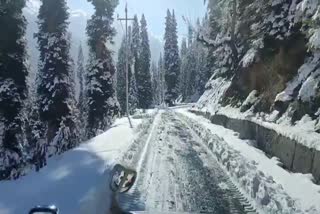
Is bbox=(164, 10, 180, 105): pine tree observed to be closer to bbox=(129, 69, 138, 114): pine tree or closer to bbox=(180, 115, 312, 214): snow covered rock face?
bbox=(129, 69, 138, 114): pine tree

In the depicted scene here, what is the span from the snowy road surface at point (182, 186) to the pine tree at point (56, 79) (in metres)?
12.2

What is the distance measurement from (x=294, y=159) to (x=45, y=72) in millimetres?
21014

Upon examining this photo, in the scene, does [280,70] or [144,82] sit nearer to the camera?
[280,70]

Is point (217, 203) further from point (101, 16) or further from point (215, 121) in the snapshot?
point (101, 16)

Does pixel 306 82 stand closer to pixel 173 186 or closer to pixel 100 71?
pixel 173 186

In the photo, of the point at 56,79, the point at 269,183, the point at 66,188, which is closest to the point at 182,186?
the point at 269,183

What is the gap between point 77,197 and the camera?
8.80m

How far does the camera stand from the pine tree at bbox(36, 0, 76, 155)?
30.2 metres

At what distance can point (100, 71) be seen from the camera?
38562mm

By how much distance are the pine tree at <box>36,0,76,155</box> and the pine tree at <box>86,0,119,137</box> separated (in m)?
6.55

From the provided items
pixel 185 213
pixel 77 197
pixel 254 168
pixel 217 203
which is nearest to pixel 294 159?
pixel 254 168

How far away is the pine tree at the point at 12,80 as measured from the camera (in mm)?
23250

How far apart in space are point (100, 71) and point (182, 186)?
27357 mm

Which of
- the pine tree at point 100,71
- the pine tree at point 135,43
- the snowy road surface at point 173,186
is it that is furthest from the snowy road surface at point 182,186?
the pine tree at point 135,43
